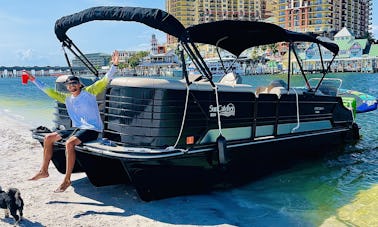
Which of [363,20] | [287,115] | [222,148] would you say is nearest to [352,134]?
[287,115]

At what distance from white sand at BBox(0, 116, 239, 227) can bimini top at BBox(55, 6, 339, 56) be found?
2.60 m

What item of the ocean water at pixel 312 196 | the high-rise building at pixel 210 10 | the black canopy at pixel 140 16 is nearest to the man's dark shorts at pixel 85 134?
the black canopy at pixel 140 16

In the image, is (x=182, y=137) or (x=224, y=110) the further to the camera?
(x=224, y=110)

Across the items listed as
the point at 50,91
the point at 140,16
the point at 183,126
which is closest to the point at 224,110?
the point at 183,126

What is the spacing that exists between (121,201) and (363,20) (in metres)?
161

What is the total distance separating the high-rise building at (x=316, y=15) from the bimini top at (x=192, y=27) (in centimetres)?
11641

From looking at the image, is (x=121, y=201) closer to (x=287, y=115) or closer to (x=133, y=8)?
(x=133, y=8)

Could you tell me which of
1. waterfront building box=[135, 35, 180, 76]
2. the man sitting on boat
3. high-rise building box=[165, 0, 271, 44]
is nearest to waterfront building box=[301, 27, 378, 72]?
waterfront building box=[135, 35, 180, 76]

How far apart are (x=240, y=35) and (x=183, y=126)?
387 centimetres

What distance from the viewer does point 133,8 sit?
557 centimetres

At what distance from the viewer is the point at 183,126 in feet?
19.8

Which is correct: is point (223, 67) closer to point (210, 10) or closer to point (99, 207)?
point (99, 207)

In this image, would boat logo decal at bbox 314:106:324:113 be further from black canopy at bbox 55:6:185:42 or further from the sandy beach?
black canopy at bbox 55:6:185:42

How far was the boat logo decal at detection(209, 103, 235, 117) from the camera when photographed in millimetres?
6381
